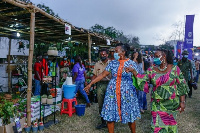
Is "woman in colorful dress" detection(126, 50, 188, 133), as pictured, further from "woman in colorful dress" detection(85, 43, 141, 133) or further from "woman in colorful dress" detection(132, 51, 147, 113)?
"woman in colorful dress" detection(132, 51, 147, 113)

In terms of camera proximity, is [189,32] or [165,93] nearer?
[165,93]

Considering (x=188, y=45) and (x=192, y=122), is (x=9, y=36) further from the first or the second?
(x=188, y=45)

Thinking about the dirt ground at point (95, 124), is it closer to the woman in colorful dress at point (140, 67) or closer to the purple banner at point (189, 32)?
the woman in colorful dress at point (140, 67)

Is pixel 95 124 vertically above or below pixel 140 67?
below

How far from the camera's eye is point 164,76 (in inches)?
126

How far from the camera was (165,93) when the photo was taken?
317 centimetres

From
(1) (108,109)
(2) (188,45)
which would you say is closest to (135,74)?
(1) (108,109)

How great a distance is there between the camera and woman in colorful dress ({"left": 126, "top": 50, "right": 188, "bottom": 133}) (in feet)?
10.5

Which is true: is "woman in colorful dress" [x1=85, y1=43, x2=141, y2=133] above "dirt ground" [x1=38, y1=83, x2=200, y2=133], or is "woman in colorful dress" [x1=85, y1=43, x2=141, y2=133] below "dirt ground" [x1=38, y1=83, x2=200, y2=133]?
above

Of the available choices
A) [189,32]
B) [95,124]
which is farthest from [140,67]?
[189,32]

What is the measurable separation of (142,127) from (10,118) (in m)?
2.99

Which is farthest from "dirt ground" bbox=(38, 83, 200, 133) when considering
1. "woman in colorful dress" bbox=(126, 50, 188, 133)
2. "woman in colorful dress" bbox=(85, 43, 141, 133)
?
"woman in colorful dress" bbox=(126, 50, 188, 133)

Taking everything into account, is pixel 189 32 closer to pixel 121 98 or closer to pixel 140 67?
pixel 140 67

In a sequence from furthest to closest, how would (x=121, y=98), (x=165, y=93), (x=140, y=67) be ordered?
(x=140, y=67)
(x=121, y=98)
(x=165, y=93)
